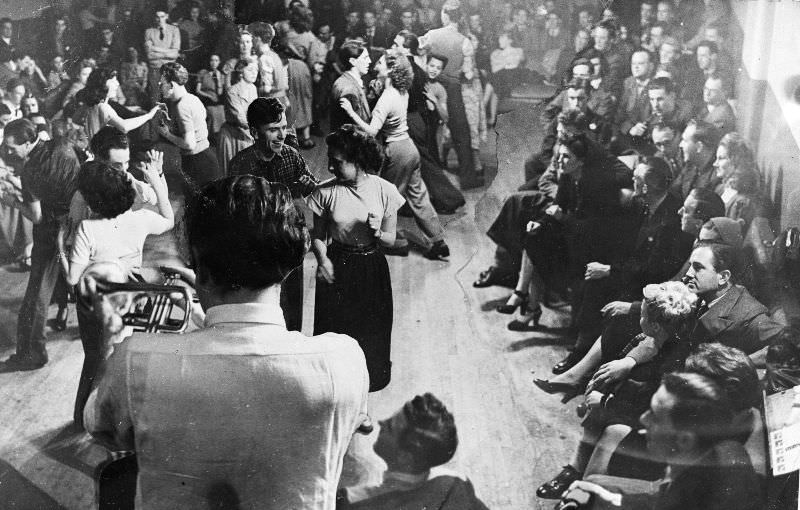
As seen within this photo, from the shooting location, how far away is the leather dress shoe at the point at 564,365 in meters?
4.34

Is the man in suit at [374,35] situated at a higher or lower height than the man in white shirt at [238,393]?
higher

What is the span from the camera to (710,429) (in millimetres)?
4281

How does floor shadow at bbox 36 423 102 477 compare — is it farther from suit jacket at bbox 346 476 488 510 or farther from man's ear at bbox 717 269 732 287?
man's ear at bbox 717 269 732 287

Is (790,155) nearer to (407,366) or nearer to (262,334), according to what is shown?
(407,366)

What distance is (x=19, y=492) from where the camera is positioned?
4281 millimetres

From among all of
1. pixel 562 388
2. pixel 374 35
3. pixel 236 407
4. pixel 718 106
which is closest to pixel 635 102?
pixel 718 106

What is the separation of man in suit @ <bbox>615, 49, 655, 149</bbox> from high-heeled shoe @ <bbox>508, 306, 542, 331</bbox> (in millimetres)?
807

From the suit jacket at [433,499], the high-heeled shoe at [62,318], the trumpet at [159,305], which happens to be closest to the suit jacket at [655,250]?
the suit jacket at [433,499]

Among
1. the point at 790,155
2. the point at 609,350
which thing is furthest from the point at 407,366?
the point at 790,155

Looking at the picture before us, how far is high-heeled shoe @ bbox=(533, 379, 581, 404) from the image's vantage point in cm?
433

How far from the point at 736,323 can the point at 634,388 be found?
1.70 feet

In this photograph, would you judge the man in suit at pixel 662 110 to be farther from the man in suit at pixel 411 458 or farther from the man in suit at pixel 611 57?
the man in suit at pixel 411 458

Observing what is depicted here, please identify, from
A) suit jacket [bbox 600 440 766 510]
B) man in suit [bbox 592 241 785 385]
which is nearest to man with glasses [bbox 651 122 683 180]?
man in suit [bbox 592 241 785 385]

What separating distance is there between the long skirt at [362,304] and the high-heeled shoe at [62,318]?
1.07 m
